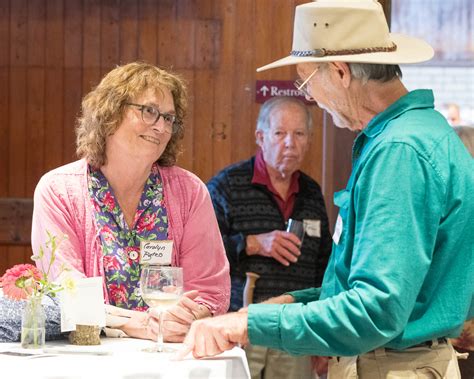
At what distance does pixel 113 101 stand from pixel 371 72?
1225 millimetres

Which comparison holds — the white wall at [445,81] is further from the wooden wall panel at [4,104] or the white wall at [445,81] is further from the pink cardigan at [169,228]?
the pink cardigan at [169,228]

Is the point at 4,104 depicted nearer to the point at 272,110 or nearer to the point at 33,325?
the point at 272,110

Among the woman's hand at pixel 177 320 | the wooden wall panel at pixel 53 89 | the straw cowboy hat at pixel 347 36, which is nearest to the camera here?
the straw cowboy hat at pixel 347 36

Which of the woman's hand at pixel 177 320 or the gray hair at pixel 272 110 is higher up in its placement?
the gray hair at pixel 272 110

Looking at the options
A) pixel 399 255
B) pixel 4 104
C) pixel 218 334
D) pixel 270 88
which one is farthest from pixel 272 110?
pixel 399 255

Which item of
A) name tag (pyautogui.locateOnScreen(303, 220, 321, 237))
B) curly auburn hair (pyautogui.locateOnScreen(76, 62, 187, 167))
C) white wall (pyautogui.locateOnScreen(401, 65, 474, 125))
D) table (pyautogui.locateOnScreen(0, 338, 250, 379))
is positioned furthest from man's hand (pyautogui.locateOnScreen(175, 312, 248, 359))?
white wall (pyautogui.locateOnScreen(401, 65, 474, 125))

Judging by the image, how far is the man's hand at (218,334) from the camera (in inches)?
73.7

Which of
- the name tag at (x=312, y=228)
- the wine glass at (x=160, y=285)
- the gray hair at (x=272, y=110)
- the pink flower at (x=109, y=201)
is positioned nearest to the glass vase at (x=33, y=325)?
the wine glass at (x=160, y=285)

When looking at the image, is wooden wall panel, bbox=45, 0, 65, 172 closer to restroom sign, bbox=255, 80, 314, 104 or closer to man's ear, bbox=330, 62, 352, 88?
restroom sign, bbox=255, 80, 314, 104

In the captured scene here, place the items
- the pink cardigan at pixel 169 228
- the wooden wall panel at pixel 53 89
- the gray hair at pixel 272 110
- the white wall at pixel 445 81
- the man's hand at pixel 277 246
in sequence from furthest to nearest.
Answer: the white wall at pixel 445 81 → the wooden wall panel at pixel 53 89 → the gray hair at pixel 272 110 → the man's hand at pixel 277 246 → the pink cardigan at pixel 169 228

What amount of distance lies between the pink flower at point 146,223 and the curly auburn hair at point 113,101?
0.25 m

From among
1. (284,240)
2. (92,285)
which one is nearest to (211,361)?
(92,285)

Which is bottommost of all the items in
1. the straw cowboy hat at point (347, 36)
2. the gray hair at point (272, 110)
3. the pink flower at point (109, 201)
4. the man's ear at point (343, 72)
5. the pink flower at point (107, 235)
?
the pink flower at point (107, 235)

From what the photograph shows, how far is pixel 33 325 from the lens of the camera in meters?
2.26
